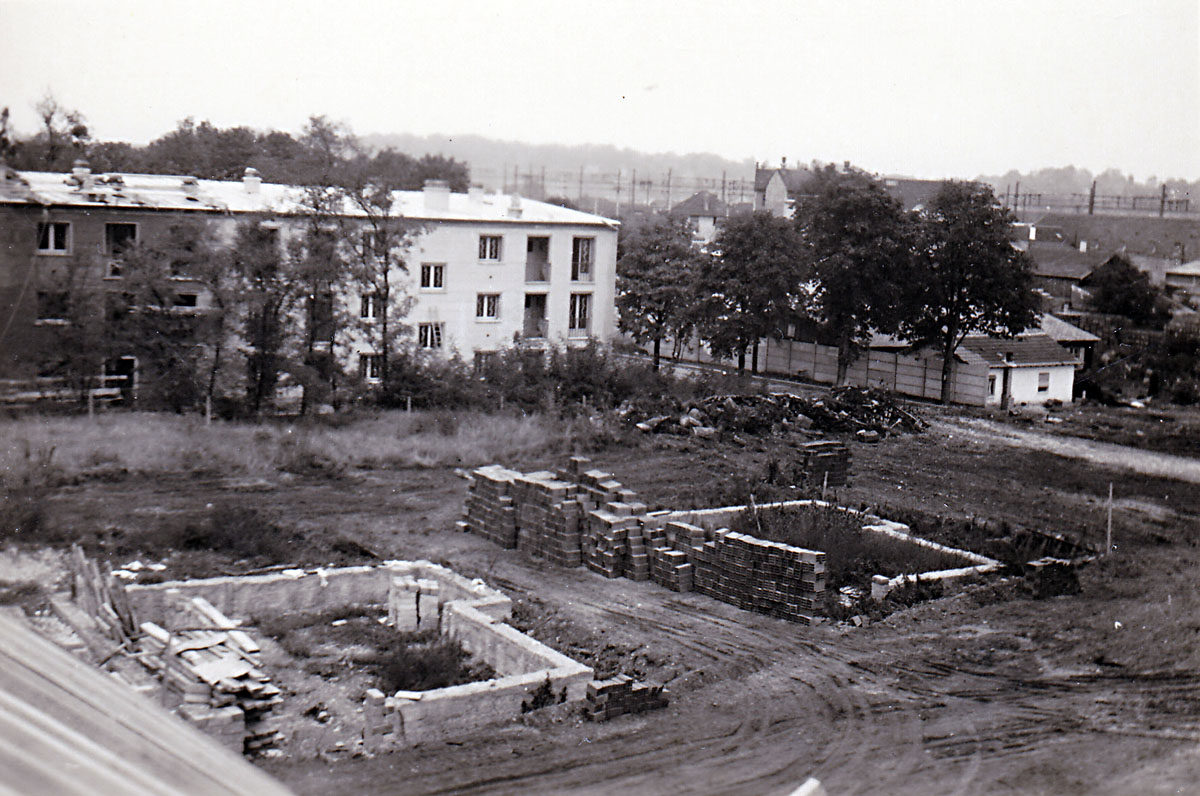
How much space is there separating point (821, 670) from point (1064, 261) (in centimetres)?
4116

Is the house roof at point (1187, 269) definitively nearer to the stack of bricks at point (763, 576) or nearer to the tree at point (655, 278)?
the tree at point (655, 278)

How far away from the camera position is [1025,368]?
31.2 m

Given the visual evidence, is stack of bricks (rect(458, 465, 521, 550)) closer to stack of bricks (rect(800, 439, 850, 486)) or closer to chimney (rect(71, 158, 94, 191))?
stack of bricks (rect(800, 439, 850, 486))

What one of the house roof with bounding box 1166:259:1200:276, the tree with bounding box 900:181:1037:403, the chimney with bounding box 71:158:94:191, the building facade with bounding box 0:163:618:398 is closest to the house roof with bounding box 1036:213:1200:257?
the house roof with bounding box 1166:259:1200:276

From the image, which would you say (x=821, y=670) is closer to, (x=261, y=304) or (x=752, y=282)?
(x=261, y=304)

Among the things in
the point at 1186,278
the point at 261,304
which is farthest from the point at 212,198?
the point at 1186,278

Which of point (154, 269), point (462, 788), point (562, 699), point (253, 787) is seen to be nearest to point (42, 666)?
point (253, 787)

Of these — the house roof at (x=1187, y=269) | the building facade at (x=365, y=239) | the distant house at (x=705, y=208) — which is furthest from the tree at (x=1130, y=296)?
the distant house at (x=705, y=208)

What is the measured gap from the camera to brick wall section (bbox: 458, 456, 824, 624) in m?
12.2

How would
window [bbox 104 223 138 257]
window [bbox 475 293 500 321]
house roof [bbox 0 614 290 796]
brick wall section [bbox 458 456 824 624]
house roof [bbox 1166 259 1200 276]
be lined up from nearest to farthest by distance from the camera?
1. house roof [bbox 0 614 290 796]
2. brick wall section [bbox 458 456 824 624]
3. window [bbox 104 223 138 257]
4. window [bbox 475 293 500 321]
5. house roof [bbox 1166 259 1200 276]

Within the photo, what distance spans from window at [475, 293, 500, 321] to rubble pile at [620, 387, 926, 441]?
224 inches

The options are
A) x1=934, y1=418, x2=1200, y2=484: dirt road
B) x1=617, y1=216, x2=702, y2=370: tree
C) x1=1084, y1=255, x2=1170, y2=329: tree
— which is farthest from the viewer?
x1=1084, y1=255, x2=1170, y2=329: tree

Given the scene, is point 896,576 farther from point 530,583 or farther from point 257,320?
point 257,320

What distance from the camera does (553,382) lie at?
26031mm
